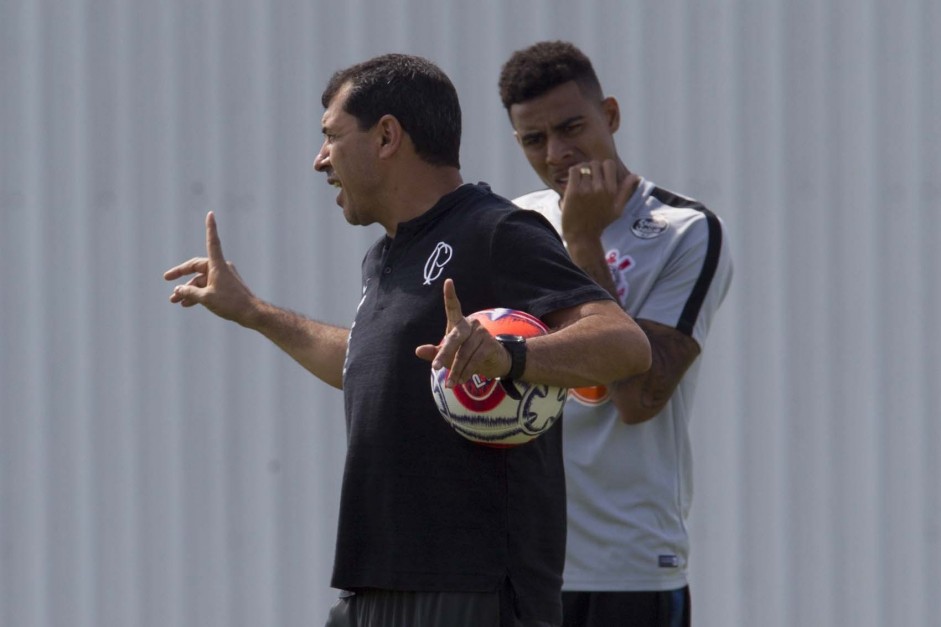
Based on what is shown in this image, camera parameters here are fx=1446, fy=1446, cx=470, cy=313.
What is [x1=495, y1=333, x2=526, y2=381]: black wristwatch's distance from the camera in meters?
2.62

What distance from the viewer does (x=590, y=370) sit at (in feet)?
9.04

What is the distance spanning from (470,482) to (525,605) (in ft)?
0.87

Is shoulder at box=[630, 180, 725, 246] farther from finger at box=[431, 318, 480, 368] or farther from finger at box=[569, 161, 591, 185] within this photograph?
finger at box=[431, 318, 480, 368]

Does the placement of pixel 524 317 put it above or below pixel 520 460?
above

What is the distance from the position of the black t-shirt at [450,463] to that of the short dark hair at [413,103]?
0.73 feet

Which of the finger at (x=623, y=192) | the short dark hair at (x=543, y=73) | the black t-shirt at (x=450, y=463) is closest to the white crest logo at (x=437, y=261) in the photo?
the black t-shirt at (x=450, y=463)

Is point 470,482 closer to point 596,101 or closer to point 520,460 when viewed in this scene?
point 520,460

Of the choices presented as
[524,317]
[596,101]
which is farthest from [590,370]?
[596,101]

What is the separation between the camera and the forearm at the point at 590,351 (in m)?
2.69

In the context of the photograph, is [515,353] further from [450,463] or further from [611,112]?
[611,112]

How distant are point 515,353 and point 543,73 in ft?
5.75

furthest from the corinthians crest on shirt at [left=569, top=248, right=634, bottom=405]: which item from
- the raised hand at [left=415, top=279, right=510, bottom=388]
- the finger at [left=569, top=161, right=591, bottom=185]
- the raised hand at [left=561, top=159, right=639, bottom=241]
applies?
the raised hand at [left=415, top=279, right=510, bottom=388]

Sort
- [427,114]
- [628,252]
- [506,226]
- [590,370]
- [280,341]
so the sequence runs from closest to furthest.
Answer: [590,370] < [506,226] < [427,114] < [280,341] < [628,252]

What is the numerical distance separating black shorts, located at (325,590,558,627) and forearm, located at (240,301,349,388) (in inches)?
28.7
